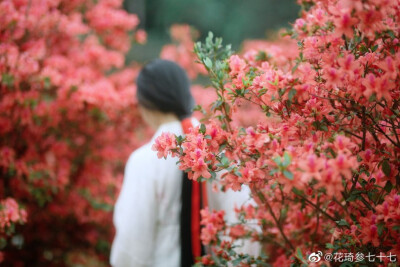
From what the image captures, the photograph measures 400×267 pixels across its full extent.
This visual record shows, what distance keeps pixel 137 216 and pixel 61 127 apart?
4.65ft

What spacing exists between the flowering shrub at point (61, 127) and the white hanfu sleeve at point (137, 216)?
21.9 inches

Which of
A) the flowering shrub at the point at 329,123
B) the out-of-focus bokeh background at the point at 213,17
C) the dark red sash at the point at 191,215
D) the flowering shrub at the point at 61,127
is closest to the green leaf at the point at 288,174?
the flowering shrub at the point at 329,123

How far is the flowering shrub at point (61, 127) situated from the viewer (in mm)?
2086

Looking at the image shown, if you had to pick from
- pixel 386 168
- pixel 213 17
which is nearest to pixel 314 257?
pixel 386 168

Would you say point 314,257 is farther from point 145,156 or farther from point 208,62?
point 145,156

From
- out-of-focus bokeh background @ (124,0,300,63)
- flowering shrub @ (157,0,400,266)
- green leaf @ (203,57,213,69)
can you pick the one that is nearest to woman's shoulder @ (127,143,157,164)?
flowering shrub @ (157,0,400,266)

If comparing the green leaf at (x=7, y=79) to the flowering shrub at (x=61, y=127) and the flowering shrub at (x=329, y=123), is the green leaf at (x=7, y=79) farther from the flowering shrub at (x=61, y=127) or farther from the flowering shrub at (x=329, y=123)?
the flowering shrub at (x=329, y=123)

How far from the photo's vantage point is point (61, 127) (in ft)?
8.58

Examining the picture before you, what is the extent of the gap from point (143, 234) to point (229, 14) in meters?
8.01

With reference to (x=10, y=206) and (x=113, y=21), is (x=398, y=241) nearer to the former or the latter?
(x=10, y=206)

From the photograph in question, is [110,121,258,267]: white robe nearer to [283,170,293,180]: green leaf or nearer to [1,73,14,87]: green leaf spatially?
[283,170,293,180]: green leaf

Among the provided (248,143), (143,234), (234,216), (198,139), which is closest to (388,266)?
(248,143)

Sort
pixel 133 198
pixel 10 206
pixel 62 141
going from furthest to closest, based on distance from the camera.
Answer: pixel 62 141 → pixel 10 206 → pixel 133 198

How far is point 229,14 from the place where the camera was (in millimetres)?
8711
